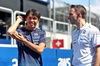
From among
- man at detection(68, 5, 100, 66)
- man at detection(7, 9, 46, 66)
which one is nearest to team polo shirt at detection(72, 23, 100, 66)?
man at detection(68, 5, 100, 66)

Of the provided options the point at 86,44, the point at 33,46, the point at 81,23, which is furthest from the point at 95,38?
the point at 33,46

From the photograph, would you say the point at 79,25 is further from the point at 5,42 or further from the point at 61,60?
the point at 5,42

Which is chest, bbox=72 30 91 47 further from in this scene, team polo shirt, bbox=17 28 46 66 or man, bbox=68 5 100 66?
team polo shirt, bbox=17 28 46 66

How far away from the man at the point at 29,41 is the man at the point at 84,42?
1.44ft

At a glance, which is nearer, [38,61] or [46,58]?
[38,61]

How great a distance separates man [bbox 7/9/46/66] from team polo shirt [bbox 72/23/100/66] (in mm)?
442

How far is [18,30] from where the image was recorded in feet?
7.79

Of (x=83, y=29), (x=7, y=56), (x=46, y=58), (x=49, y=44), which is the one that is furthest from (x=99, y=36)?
(x=49, y=44)

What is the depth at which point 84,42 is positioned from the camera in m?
2.15

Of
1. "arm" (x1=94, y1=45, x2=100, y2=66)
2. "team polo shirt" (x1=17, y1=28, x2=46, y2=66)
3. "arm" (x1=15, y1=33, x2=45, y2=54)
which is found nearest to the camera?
"arm" (x1=94, y1=45, x2=100, y2=66)

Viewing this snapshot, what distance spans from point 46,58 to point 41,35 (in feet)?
11.3

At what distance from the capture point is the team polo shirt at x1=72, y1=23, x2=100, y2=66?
2099mm

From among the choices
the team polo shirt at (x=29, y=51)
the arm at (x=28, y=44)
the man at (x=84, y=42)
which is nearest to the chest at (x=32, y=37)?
the team polo shirt at (x=29, y=51)

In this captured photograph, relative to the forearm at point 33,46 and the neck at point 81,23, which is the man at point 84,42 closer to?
the neck at point 81,23
